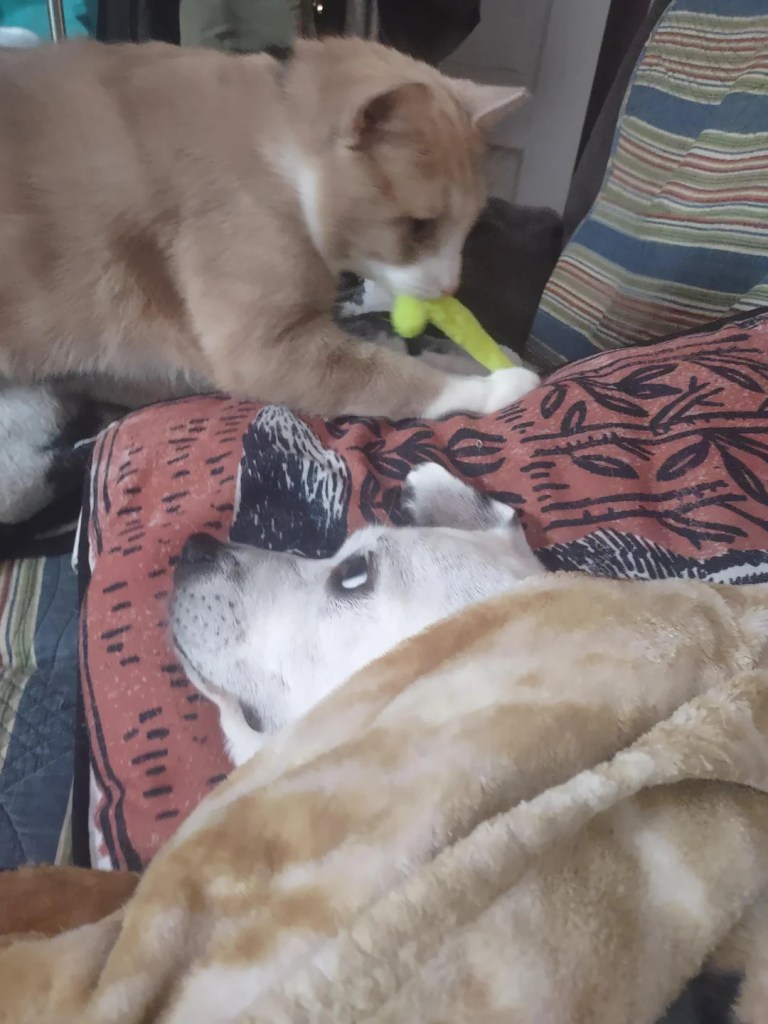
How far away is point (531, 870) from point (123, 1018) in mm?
160

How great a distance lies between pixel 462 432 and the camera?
72 centimetres

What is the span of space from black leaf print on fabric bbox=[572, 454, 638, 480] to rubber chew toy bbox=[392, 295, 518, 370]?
0.33 metres

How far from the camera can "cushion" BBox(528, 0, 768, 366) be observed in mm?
926

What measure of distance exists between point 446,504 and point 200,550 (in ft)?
0.62

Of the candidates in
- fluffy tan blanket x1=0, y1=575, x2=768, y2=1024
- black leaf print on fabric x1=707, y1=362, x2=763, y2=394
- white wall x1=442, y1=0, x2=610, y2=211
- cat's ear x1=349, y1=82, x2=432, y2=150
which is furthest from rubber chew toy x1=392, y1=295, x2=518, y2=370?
white wall x1=442, y1=0, x2=610, y2=211

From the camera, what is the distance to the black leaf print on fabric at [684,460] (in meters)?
0.63

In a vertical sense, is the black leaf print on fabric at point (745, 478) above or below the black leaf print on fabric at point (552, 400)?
above

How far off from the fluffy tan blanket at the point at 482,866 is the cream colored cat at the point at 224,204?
0.51 metres

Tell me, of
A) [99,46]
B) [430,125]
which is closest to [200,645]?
[430,125]

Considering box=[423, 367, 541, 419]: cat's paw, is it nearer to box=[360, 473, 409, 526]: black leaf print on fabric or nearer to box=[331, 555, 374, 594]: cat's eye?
box=[360, 473, 409, 526]: black leaf print on fabric

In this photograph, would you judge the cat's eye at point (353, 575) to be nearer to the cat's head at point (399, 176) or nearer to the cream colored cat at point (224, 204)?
the cream colored cat at point (224, 204)

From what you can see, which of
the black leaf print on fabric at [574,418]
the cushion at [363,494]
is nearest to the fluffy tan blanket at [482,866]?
the cushion at [363,494]

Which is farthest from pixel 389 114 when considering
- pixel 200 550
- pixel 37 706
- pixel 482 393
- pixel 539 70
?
pixel 539 70

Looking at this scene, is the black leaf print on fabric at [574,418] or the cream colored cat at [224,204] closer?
the black leaf print on fabric at [574,418]
